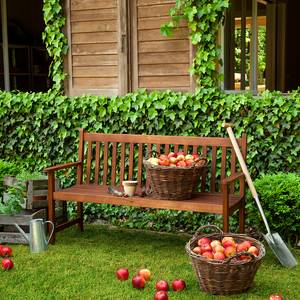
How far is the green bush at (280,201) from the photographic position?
4.62 meters

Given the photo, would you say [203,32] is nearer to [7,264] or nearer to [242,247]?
[242,247]

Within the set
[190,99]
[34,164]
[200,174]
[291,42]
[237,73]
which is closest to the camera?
[200,174]

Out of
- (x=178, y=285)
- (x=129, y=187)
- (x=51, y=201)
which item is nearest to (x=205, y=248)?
(x=178, y=285)

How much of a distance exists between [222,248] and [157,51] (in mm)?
2692

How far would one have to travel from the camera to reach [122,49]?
5.94 metres

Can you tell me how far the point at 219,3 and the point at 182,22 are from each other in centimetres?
46

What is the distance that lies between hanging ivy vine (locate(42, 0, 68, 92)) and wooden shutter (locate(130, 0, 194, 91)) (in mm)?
835

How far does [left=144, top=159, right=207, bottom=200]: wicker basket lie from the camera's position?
437cm

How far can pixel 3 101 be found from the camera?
6.38 metres

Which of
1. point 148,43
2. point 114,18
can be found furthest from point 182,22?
point 114,18

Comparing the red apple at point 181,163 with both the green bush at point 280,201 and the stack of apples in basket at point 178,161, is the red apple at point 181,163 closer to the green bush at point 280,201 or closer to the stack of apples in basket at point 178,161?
the stack of apples in basket at point 178,161

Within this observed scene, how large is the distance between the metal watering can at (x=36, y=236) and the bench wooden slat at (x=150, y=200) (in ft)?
1.21

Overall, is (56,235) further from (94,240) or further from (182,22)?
(182,22)

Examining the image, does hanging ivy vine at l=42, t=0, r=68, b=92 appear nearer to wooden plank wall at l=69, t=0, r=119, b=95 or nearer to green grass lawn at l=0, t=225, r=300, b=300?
wooden plank wall at l=69, t=0, r=119, b=95
